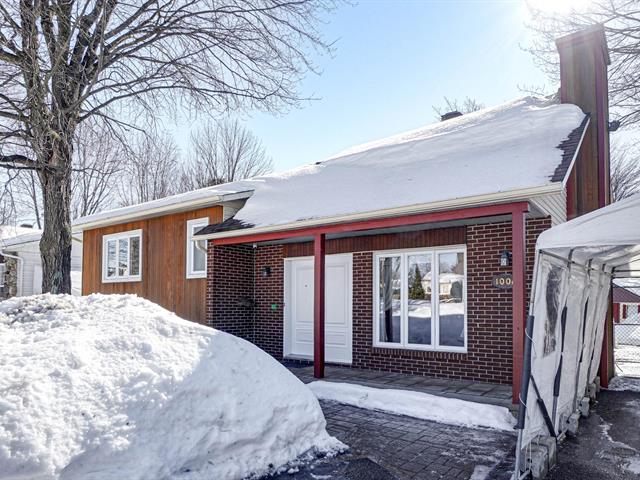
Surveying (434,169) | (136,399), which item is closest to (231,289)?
(434,169)

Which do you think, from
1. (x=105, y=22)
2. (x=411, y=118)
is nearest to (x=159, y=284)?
(x=105, y=22)

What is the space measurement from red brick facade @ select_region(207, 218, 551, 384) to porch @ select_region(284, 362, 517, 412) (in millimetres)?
235

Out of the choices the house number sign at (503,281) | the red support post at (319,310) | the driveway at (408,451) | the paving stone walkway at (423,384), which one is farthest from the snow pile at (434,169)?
the driveway at (408,451)

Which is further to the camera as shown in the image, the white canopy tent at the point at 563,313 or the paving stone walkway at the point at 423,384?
the paving stone walkway at the point at 423,384

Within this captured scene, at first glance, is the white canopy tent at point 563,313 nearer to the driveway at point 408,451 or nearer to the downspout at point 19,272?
the driveway at point 408,451

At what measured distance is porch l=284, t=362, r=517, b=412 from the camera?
6.35m

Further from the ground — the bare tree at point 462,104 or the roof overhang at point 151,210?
the bare tree at point 462,104

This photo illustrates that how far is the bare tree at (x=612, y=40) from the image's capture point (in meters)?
10.6

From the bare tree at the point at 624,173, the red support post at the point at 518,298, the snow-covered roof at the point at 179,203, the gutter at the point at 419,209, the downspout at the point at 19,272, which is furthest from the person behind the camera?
the bare tree at the point at 624,173

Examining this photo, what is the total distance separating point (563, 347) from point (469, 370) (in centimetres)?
310

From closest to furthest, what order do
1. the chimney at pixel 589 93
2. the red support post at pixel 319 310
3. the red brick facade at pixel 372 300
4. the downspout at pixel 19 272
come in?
the red brick facade at pixel 372 300 → the red support post at pixel 319 310 → the chimney at pixel 589 93 → the downspout at pixel 19 272

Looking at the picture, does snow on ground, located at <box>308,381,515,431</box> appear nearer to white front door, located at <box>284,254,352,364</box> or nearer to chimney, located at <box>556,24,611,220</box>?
white front door, located at <box>284,254,352,364</box>

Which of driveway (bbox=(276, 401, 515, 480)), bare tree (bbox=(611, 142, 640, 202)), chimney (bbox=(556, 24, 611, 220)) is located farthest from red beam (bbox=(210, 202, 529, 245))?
bare tree (bbox=(611, 142, 640, 202))

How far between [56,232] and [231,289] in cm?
342
